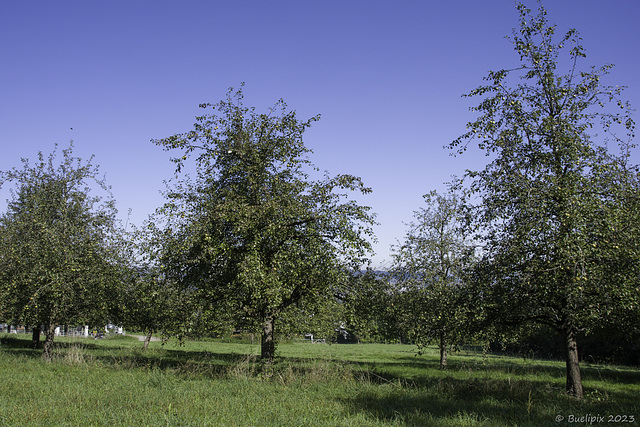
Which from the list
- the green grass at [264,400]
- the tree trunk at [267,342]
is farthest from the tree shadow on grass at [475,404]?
the tree trunk at [267,342]

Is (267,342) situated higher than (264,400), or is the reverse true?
(267,342)

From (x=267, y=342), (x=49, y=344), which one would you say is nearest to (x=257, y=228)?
(x=267, y=342)

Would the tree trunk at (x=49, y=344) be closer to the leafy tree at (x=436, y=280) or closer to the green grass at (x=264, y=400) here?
the green grass at (x=264, y=400)

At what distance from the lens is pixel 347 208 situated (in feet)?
50.0

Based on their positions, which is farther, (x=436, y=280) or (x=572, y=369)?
(x=436, y=280)

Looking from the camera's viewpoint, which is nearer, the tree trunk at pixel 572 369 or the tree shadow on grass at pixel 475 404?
the tree shadow on grass at pixel 475 404

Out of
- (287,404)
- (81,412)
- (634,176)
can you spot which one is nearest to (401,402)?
(287,404)

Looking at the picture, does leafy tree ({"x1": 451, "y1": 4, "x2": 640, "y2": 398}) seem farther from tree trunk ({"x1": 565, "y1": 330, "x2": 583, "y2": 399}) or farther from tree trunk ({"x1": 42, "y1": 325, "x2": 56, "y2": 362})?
tree trunk ({"x1": 42, "y1": 325, "x2": 56, "y2": 362})

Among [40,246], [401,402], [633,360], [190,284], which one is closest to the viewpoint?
[401,402]

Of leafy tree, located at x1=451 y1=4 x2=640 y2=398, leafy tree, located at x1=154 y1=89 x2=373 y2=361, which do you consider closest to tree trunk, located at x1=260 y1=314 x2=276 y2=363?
leafy tree, located at x1=154 y1=89 x2=373 y2=361

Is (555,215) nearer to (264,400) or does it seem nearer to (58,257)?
(264,400)

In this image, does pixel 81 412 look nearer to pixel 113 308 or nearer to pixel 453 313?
pixel 453 313

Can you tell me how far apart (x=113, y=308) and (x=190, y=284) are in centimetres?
993

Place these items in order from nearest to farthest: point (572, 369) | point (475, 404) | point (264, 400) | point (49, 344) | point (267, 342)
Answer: point (264, 400)
point (475, 404)
point (572, 369)
point (267, 342)
point (49, 344)
